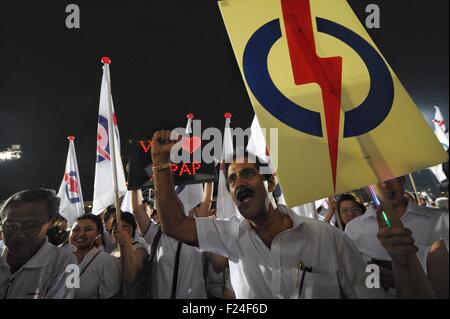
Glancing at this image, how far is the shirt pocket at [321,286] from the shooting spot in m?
1.57

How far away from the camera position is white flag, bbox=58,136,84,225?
176 inches

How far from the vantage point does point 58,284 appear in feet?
6.14

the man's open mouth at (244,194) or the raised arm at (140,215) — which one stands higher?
the man's open mouth at (244,194)

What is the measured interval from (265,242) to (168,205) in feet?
1.78

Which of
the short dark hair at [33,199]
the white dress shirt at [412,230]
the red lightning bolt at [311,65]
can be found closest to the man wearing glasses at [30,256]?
the short dark hair at [33,199]

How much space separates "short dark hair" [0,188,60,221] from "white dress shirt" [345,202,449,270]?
6.42 ft

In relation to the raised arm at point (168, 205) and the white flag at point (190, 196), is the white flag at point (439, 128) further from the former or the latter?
the raised arm at point (168, 205)

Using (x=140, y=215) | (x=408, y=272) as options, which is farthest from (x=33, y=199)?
(x=408, y=272)

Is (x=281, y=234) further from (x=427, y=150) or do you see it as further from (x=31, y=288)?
(x=31, y=288)

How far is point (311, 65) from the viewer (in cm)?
163

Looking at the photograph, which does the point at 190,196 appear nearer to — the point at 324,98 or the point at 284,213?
the point at 284,213

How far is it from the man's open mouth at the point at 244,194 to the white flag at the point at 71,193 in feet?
11.0

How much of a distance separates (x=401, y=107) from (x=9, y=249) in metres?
2.19
